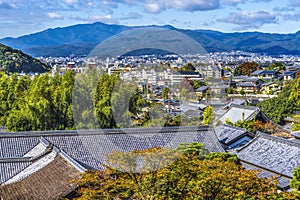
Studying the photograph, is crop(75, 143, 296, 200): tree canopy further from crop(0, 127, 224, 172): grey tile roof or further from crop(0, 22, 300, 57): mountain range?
crop(0, 22, 300, 57): mountain range

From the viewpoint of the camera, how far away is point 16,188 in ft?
26.3

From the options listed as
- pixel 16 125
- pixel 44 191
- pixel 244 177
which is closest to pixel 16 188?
pixel 44 191

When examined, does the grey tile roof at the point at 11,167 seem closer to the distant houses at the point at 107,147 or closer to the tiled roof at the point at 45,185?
the distant houses at the point at 107,147

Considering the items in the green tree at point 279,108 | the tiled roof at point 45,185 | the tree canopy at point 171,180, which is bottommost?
the green tree at point 279,108

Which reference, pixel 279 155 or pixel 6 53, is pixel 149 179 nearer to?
pixel 279 155

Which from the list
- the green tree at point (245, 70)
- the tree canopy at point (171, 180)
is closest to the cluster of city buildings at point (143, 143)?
the tree canopy at point (171, 180)

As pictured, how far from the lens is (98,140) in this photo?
1255 centimetres

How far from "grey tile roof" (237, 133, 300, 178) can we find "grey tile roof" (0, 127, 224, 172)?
1248 millimetres

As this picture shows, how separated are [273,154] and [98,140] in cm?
571

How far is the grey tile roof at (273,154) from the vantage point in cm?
1185

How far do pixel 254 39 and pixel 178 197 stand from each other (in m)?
179

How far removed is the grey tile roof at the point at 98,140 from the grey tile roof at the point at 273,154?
125 cm

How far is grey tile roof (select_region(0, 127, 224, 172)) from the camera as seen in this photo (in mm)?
12078

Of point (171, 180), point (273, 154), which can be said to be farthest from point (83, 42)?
point (171, 180)
